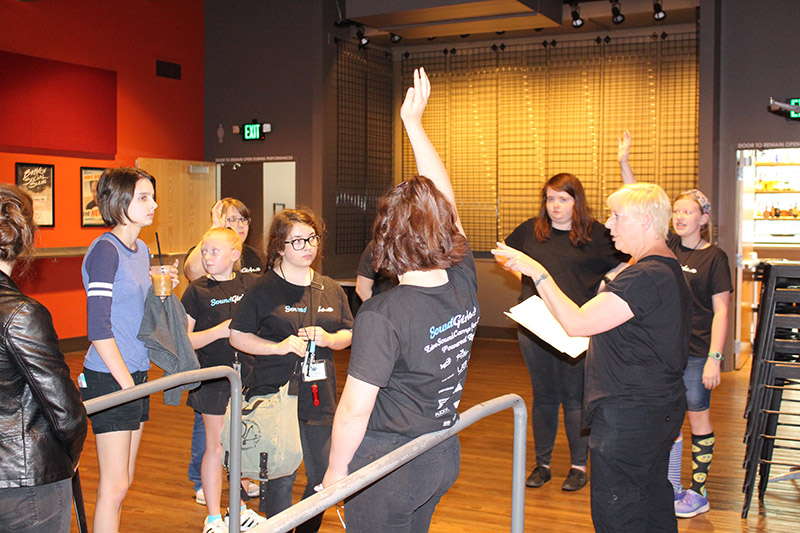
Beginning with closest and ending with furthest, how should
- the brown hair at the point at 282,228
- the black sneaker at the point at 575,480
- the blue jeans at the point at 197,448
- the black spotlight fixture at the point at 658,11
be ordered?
the brown hair at the point at 282,228 → the blue jeans at the point at 197,448 → the black sneaker at the point at 575,480 → the black spotlight fixture at the point at 658,11

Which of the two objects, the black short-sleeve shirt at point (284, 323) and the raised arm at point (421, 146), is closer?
the raised arm at point (421, 146)

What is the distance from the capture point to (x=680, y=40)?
9234 mm

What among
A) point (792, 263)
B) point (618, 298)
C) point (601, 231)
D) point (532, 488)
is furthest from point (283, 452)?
point (792, 263)

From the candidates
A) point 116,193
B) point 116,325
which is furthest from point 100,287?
point 116,193

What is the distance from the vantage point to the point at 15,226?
2143 millimetres

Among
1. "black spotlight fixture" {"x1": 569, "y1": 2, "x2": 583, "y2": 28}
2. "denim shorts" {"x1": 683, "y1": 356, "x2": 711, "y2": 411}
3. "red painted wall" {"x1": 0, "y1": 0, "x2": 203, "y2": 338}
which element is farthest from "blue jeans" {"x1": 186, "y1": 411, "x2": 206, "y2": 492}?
"black spotlight fixture" {"x1": 569, "y1": 2, "x2": 583, "y2": 28}

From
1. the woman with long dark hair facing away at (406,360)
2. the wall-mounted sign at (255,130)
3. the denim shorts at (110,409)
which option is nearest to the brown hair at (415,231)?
the woman with long dark hair facing away at (406,360)

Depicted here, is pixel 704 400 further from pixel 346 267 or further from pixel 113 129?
pixel 113 129

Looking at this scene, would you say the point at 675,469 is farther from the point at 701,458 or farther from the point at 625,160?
the point at 625,160

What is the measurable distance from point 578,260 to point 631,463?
1.89 metres

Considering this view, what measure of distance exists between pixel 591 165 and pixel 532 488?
19.7ft

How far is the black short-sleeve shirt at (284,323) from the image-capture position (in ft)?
10.3

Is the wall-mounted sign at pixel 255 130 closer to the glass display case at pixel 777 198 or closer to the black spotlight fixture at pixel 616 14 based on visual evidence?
the black spotlight fixture at pixel 616 14

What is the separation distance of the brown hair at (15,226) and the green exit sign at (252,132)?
24.9 ft
